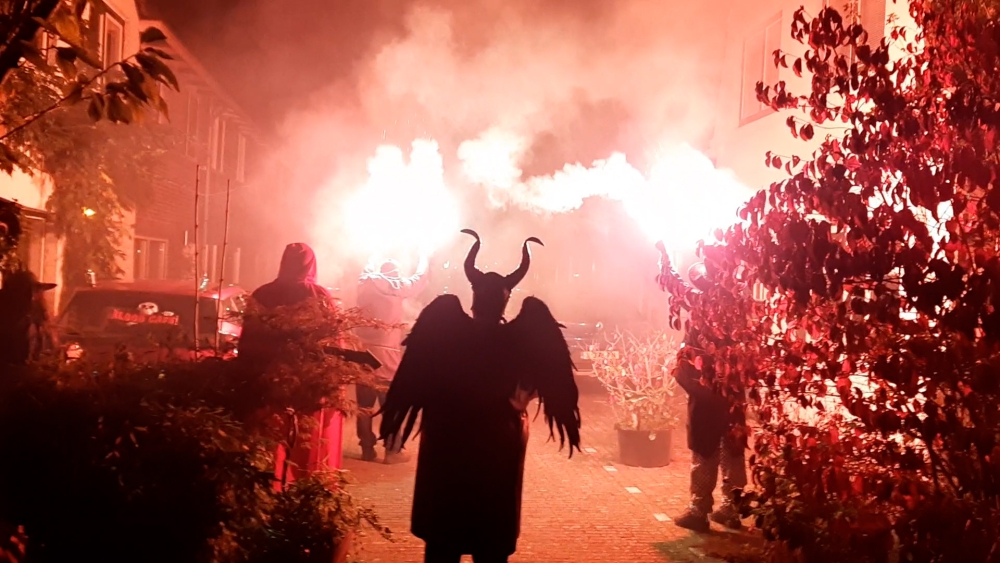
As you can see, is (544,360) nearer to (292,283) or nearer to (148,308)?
(292,283)

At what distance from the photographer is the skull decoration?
25.4 ft

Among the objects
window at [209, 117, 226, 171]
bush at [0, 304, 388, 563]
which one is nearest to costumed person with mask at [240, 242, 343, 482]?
bush at [0, 304, 388, 563]

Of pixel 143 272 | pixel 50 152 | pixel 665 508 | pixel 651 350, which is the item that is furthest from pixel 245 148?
pixel 665 508

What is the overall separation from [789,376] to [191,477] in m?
2.56

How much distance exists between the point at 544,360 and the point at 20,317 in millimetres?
5063

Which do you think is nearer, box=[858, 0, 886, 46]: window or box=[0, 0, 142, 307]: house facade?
box=[858, 0, 886, 46]: window

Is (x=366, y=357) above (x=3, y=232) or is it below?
below

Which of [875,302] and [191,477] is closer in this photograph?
[875,302]

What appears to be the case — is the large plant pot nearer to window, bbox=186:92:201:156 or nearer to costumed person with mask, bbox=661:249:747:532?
costumed person with mask, bbox=661:249:747:532

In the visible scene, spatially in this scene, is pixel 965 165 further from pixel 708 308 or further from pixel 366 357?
pixel 366 357

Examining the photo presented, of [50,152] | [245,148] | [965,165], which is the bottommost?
[965,165]

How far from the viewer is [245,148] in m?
30.8

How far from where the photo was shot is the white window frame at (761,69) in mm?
12016

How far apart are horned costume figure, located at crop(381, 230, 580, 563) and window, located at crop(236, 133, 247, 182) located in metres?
27.4
